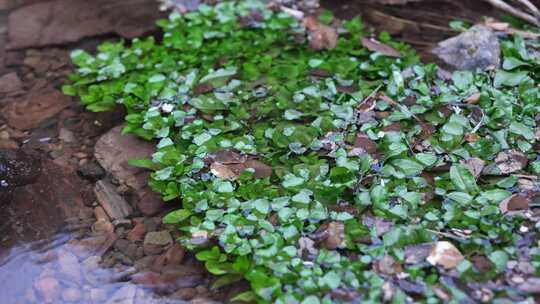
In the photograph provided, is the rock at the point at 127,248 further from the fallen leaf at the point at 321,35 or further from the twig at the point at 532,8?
the twig at the point at 532,8

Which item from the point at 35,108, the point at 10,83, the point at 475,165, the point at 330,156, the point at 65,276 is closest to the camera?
the point at 65,276

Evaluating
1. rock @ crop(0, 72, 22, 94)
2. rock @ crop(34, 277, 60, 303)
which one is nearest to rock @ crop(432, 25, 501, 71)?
rock @ crop(34, 277, 60, 303)

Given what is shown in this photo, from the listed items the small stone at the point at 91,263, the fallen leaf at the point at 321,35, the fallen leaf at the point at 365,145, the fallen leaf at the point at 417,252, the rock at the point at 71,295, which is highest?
the fallen leaf at the point at 321,35

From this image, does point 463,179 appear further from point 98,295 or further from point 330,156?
point 98,295

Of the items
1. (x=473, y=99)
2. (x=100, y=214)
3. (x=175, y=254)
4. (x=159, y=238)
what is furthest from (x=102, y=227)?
(x=473, y=99)

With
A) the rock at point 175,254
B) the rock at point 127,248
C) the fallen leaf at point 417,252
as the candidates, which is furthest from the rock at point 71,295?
the fallen leaf at point 417,252

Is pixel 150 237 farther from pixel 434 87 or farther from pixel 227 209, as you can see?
pixel 434 87

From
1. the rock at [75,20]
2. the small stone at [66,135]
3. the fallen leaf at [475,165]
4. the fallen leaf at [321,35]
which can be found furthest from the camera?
the rock at [75,20]

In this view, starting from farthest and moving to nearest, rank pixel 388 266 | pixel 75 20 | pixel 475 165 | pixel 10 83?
pixel 75 20 < pixel 10 83 < pixel 475 165 < pixel 388 266
